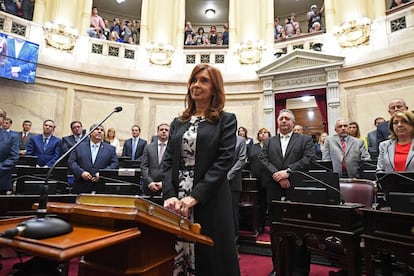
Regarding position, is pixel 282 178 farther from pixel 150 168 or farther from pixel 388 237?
pixel 150 168

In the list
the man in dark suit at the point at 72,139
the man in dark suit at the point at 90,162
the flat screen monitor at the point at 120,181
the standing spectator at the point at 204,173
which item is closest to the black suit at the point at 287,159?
the flat screen monitor at the point at 120,181

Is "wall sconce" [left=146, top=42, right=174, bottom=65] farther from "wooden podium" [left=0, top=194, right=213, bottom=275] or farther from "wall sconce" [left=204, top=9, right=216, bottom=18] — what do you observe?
"wooden podium" [left=0, top=194, right=213, bottom=275]

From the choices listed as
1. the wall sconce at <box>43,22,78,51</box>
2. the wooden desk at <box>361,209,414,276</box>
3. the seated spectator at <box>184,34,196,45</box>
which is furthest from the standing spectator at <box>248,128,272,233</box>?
the wall sconce at <box>43,22,78,51</box>

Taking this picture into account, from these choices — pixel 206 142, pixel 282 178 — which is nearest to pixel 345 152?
pixel 282 178

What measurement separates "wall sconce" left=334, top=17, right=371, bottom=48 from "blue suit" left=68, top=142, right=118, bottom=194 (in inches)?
236

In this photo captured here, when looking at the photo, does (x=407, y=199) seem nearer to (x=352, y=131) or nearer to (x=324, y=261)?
(x=324, y=261)

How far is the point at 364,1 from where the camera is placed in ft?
22.5

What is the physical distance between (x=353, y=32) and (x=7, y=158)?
716 cm

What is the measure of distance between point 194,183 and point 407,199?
1328 mm

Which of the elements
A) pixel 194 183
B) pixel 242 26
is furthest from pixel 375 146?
pixel 242 26

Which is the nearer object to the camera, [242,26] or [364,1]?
[364,1]

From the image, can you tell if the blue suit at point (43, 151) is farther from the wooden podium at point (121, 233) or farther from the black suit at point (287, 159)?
the wooden podium at point (121, 233)

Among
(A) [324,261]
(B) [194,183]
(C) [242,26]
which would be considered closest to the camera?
(B) [194,183]

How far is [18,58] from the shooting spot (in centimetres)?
635
